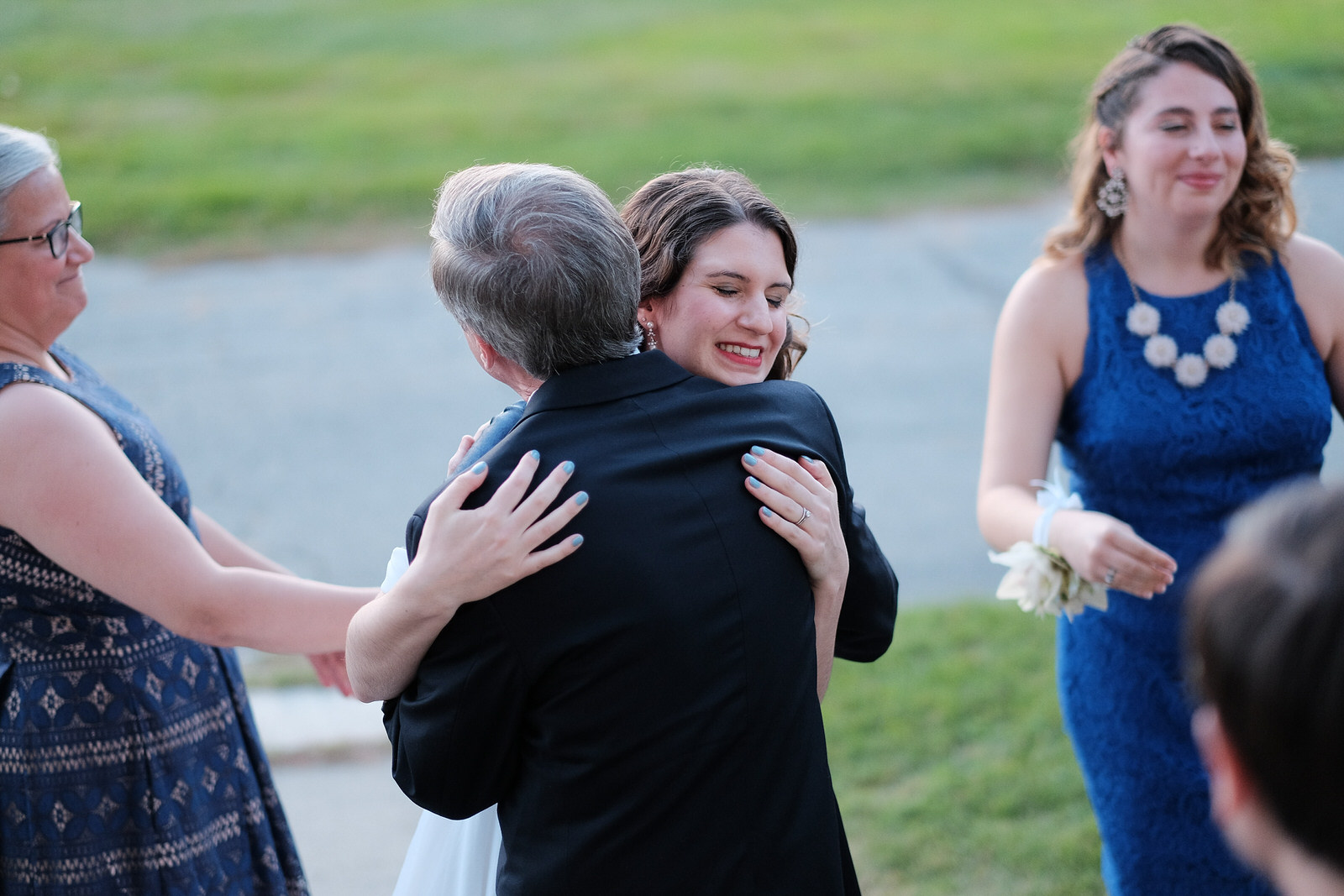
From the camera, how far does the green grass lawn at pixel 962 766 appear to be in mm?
3641

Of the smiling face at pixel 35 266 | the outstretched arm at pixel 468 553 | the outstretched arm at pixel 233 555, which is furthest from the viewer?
the outstretched arm at pixel 233 555

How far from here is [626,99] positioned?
16438 mm

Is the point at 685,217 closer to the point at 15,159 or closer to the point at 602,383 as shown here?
the point at 602,383

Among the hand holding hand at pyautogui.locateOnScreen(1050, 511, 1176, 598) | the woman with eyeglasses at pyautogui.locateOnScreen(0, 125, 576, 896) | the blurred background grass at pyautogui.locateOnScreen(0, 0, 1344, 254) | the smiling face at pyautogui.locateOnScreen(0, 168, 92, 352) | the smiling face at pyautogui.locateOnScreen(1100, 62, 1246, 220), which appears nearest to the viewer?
the woman with eyeglasses at pyautogui.locateOnScreen(0, 125, 576, 896)

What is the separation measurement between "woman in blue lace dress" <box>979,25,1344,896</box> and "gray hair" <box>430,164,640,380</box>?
1.42 metres

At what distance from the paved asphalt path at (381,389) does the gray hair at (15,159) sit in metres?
2.47

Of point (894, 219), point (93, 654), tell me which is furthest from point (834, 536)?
point (894, 219)

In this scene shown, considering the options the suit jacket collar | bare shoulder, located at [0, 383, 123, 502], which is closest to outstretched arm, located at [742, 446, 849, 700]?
the suit jacket collar

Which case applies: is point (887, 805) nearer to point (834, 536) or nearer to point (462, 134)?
point (834, 536)

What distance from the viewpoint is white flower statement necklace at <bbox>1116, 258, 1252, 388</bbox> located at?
112 inches

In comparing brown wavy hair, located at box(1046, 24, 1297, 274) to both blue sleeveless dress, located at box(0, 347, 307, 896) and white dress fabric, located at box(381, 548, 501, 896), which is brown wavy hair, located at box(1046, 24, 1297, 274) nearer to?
white dress fabric, located at box(381, 548, 501, 896)

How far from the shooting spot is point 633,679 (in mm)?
1632

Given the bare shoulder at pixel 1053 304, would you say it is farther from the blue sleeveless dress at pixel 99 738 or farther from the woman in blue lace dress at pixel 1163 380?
the blue sleeveless dress at pixel 99 738

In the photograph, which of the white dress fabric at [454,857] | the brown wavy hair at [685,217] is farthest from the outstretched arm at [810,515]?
the white dress fabric at [454,857]
